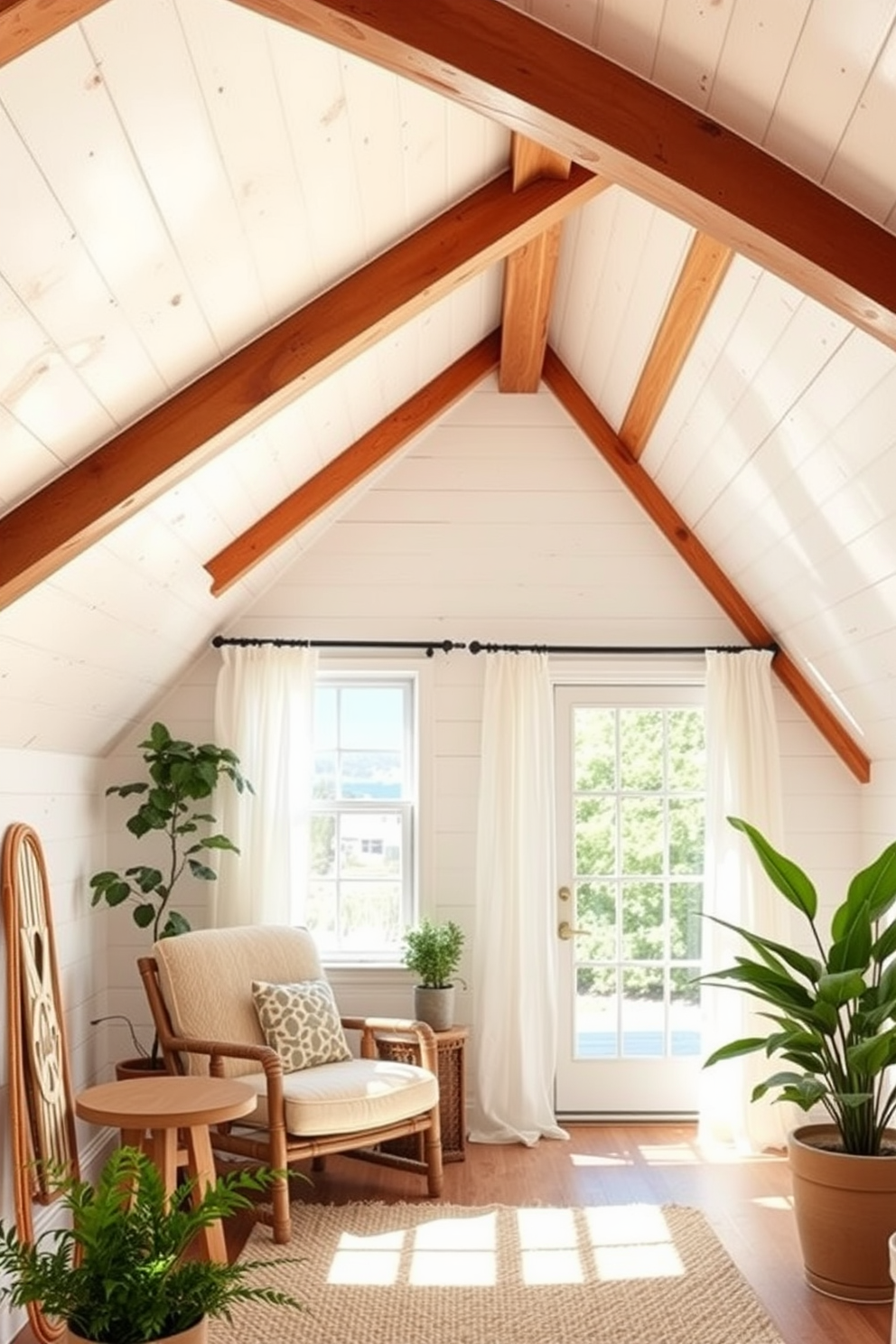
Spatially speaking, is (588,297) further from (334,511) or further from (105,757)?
(105,757)

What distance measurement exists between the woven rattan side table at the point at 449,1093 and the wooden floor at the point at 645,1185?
0.08 meters

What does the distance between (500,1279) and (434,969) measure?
1508 millimetres

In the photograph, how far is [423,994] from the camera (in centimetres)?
561

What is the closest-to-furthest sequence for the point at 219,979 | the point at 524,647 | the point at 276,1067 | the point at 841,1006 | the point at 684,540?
the point at 841,1006 < the point at 276,1067 < the point at 219,979 < the point at 684,540 < the point at 524,647

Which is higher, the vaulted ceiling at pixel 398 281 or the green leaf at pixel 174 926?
the vaulted ceiling at pixel 398 281

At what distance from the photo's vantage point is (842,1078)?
4.28 metres

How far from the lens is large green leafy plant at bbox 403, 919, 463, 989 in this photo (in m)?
5.62

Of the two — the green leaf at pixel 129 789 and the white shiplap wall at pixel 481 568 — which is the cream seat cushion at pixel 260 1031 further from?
the white shiplap wall at pixel 481 568

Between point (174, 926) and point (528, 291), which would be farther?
point (174, 926)

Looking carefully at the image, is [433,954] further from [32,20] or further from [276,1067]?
[32,20]

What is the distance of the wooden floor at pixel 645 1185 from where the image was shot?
4.36 m

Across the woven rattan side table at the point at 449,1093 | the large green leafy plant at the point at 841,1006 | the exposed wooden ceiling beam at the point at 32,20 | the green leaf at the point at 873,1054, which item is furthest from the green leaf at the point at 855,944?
the exposed wooden ceiling beam at the point at 32,20

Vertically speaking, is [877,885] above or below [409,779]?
below

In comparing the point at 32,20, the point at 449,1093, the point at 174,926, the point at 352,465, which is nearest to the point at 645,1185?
the point at 449,1093
